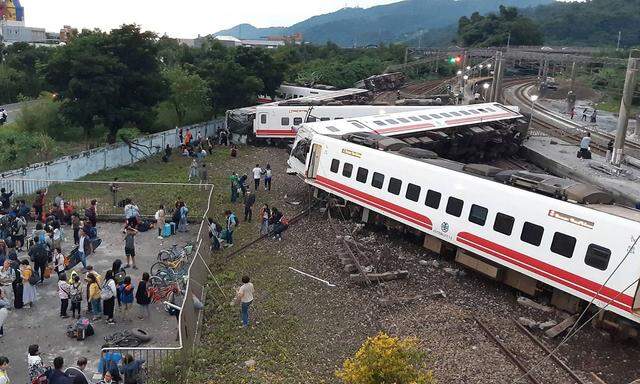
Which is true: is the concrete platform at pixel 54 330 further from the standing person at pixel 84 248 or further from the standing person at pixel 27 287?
the standing person at pixel 84 248

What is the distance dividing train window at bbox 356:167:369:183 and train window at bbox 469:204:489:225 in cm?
469

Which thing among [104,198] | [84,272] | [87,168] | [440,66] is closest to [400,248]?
[84,272]

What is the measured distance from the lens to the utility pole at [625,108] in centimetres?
2544

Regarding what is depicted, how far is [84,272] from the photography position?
1545 centimetres

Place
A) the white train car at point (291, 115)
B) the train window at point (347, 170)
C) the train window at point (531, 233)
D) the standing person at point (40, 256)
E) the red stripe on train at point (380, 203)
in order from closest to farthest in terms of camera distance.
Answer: the train window at point (531, 233), the standing person at point (40, 256), the red stripe on train at point (380, 203), the train window at point (347, 170), the white train car at point (291, 115)

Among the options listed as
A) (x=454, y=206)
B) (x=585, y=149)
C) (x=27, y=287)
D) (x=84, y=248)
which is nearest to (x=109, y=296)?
(x=27, y=287)

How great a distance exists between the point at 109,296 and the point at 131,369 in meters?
3.18

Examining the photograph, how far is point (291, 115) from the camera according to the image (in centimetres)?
3431

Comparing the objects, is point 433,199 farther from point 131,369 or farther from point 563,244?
point 131,369

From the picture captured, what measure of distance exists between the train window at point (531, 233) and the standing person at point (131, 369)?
31.0ft

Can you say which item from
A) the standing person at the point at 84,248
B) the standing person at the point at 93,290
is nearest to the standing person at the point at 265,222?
the standing person at the point at 84,248

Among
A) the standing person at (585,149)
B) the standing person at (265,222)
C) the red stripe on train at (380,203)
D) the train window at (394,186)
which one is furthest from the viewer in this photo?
the standing person at (585,149)

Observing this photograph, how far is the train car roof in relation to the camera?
23719 mm

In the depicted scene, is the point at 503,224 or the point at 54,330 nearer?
the point at 54,330
